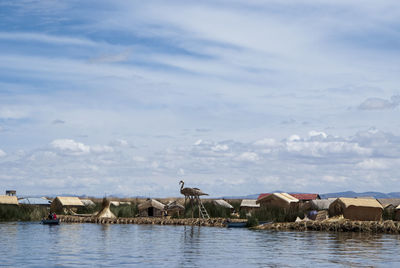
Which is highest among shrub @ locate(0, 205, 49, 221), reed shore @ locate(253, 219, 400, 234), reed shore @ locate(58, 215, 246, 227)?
shrub @ locate(0, 205, 49, 221)

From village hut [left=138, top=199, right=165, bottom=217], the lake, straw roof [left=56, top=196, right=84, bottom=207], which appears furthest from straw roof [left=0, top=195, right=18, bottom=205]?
the lake

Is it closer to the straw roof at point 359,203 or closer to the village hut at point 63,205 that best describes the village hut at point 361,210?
the straw roof at point 359,203

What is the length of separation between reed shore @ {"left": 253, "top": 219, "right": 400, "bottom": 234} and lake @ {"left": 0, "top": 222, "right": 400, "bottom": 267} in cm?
255

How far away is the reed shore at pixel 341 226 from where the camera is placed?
163 feet

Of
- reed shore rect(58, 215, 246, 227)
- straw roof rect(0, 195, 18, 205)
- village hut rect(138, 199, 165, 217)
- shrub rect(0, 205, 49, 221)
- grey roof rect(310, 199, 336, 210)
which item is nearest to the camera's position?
reed shore rect(58, 215, 246, 227)

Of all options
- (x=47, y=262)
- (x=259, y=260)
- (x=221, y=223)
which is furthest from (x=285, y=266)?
(x=221, y=223)

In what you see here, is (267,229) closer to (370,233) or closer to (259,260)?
(370,233)

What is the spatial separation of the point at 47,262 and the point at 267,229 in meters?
27.3

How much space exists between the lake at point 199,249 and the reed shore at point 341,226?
255cm

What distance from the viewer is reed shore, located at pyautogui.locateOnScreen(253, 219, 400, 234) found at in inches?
1951

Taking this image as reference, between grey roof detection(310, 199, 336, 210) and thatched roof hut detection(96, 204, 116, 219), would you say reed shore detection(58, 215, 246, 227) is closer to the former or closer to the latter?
thatched roof hut detection(96, 204, 116, 219)

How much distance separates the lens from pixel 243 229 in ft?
180

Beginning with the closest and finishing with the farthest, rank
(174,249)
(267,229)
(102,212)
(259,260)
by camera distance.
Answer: (259,260)
(174,249)
(267,229)
(102,212)

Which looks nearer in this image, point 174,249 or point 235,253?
point 235,253
